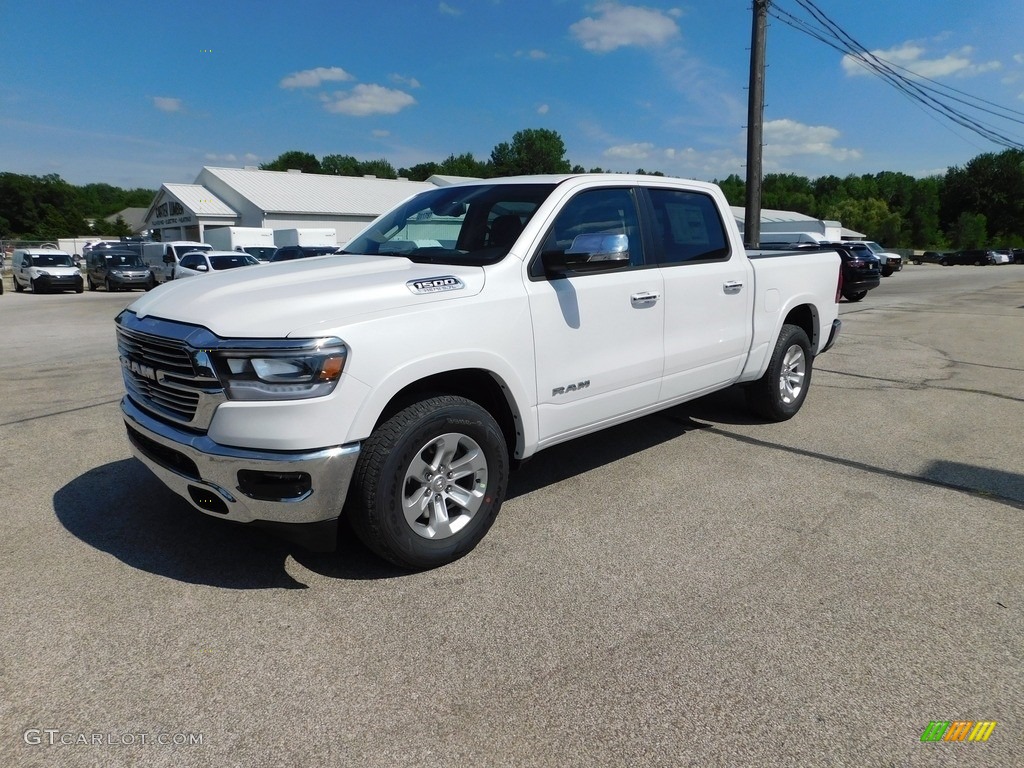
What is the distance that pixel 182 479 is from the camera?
10.3 feet

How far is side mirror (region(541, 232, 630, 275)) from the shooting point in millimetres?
3658

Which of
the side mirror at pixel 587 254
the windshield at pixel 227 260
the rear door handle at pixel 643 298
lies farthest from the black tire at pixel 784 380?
the windshield at pixel 227 260

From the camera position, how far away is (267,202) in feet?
155

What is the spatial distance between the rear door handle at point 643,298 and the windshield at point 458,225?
80cm

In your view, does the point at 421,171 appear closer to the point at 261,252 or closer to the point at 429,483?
the point at 261,252

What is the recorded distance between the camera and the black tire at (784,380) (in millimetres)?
5750

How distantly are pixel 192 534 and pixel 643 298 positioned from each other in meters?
2.91

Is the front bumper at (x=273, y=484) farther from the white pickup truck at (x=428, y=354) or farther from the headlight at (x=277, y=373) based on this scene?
the headlight at (x=277, y=373)

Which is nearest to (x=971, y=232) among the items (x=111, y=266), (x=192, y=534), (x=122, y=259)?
(x=122, y=259)

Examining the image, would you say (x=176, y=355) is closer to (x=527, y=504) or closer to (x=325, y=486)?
(x=325, y=486)

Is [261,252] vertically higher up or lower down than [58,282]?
higher up

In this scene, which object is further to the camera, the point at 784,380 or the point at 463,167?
the point at 463,167

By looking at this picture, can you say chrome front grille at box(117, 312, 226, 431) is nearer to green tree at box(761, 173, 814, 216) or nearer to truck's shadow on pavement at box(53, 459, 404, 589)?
truck's shadow on pavement at box(53, 459, 404, 589)

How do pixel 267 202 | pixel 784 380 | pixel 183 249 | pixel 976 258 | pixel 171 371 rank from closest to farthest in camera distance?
pixel 171 371
pixel 784 380
pixel 183 249
pixel 267 202
pixel 976 258
